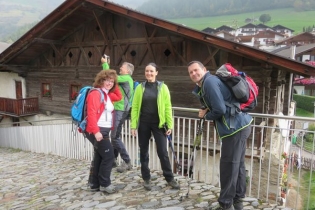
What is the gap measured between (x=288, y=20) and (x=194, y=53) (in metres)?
122

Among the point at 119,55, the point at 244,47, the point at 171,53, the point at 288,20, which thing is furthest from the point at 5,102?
the point at 288,20

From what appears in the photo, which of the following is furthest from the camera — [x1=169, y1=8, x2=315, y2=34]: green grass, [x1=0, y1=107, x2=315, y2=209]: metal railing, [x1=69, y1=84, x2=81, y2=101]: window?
[x1=169, y1=8, x2=315, y2=34]: green grass

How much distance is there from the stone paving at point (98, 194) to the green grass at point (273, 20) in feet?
344

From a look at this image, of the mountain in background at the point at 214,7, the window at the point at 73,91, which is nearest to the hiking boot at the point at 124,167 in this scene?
the window at the point at 73,91

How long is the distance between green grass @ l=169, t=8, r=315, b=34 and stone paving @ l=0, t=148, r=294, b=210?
105m

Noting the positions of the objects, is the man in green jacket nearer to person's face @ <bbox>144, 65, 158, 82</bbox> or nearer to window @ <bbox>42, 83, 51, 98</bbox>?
person's face @ <bbox>144, 65, 158, 82</bbox>

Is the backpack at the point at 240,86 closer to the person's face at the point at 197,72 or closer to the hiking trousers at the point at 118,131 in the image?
the person's face at the point at 197,72

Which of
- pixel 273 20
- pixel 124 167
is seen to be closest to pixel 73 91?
pixel 124 167

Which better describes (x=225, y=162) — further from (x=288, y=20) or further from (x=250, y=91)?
(x=288, y=20)

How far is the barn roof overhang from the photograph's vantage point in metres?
8.31

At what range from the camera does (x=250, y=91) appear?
11.5 feet

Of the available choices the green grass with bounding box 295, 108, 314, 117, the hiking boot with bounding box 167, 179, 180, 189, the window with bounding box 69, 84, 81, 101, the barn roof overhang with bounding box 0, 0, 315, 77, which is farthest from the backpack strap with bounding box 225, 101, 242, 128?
the green grass with bounding box 295, 108, 314, 117

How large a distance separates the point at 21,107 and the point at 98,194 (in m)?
15.2

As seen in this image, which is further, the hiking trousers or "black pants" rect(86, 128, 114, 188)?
the hiking trousers
